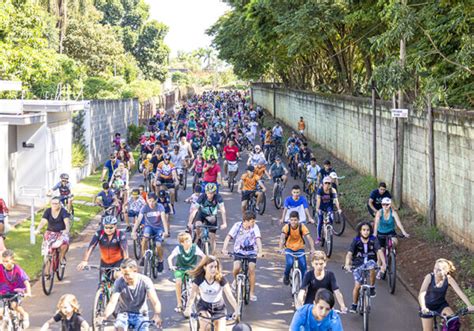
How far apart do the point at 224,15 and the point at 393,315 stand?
5198cm

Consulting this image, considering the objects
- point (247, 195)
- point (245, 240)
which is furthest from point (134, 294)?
point (247, 195)

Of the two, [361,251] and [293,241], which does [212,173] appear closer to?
[293,241]

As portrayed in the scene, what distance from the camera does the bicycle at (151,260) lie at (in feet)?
42.9

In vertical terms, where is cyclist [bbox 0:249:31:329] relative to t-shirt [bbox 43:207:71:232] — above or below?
below

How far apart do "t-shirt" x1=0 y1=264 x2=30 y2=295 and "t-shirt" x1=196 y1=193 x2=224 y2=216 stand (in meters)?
4.64

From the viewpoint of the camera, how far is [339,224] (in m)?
18.6

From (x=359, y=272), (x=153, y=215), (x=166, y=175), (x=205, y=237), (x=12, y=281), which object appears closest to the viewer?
(x=12, y=281)

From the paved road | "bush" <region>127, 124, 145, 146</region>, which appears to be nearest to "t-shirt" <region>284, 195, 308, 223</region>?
the paved road

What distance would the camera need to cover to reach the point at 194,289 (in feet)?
29.4

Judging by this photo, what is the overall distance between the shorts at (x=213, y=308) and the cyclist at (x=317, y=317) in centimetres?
234

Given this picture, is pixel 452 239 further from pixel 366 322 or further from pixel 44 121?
pixel 44 121

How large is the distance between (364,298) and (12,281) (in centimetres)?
492

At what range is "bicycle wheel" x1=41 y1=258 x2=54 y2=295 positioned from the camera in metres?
12.6

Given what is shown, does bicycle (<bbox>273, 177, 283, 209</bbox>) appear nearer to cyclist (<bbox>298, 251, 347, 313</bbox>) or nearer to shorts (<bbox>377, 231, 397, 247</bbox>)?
shorts (<bbox>377, 231, 397, 247</bbox>)
